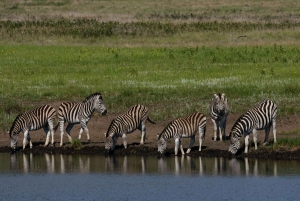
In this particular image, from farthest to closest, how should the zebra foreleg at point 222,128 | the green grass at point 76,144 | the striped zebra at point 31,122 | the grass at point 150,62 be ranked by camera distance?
1. the grass at point 150,62
2. the striped zebra at point 31,122
3. the green grass at point 76,144
4. the zebra foreleg at point 222,128

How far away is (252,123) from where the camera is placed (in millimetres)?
22297

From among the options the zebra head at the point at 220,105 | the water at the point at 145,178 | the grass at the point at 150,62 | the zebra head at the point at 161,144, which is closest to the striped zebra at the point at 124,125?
the water at the point at 145,178

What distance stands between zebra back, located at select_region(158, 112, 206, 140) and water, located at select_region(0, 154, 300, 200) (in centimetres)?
76

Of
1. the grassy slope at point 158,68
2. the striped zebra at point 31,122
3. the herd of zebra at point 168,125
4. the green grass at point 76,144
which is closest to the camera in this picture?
the herd of zebra at point 168,125

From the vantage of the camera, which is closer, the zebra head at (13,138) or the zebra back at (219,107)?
the zebra back at (219,107)

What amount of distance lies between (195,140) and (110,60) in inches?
744

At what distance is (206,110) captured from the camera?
1112 inches

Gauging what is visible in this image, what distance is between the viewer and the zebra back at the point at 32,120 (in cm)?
2445

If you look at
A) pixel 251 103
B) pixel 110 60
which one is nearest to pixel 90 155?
pixel 251 103

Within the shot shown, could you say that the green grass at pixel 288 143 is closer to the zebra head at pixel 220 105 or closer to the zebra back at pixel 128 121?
the zebra head at pixel 220 105

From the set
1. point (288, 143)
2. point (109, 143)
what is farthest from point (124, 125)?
point (288, 143)

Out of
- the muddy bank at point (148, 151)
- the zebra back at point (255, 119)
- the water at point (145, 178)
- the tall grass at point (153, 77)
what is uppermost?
the tall grass at point (153, 77)

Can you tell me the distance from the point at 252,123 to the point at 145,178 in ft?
13.8

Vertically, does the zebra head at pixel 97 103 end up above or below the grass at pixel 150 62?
below
